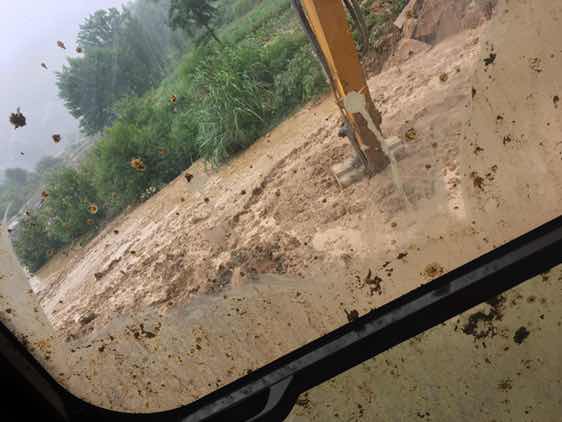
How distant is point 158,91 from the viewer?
2.67ft

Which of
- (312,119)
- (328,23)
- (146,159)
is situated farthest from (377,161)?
(146,159)

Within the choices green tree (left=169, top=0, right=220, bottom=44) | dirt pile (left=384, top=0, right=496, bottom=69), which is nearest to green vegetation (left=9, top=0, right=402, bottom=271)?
green tree (left=169, top=0, right=220, bottom=44)

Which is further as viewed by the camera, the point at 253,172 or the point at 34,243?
the point at 253,172

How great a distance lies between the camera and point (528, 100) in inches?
31.2

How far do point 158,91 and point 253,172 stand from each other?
0.23 meters

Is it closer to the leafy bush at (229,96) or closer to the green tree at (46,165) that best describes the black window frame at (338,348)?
the green tree at (46,165)

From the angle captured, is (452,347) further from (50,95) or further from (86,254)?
(50,95)

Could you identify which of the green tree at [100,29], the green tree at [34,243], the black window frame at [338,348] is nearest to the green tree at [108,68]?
the green tree at [100,29]

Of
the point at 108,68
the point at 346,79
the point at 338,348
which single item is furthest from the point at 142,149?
the point at 338,348

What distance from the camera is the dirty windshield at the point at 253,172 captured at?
30.7 inches

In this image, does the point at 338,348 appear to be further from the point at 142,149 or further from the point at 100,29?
the point at 100,29

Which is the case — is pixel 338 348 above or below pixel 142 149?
below

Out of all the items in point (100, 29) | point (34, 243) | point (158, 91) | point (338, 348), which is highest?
point (100, 29)

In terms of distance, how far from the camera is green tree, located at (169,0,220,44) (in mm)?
780
